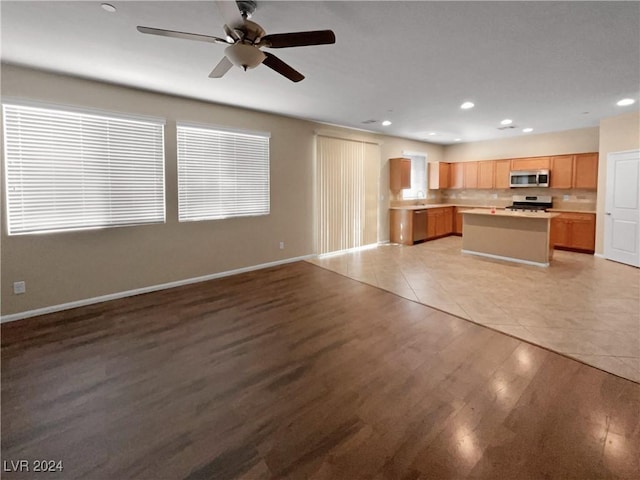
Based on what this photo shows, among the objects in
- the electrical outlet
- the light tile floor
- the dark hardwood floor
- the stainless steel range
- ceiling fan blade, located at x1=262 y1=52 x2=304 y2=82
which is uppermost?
ceiling fan blade, located at x1=262 y1=52 x2=304 y2=82

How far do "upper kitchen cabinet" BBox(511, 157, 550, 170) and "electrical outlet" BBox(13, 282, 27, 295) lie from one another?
936cm

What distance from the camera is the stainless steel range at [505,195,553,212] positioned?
7309 mm

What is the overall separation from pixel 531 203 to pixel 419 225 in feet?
8.85

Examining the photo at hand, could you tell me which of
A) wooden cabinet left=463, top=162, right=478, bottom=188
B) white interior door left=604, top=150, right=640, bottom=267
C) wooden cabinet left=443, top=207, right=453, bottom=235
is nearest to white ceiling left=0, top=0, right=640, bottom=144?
white interior door left=604, top=150, right=640, bottom=267

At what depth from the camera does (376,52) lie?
3018 millimetres

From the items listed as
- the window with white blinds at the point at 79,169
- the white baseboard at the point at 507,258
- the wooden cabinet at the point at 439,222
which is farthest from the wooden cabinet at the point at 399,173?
the window with white blinds at the point at 79,169

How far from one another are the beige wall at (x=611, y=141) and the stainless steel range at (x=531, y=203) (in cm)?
126

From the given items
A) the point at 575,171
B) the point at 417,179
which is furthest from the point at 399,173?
the point at 575,171

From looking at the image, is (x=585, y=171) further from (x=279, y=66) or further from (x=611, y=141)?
(x=279, y=66)

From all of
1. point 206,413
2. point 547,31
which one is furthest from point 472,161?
point 206,413

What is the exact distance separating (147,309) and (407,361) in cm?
304

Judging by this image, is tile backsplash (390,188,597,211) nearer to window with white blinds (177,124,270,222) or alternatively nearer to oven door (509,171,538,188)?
oven door (509,171,538,188)

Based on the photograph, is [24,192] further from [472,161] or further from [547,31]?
[472,161]

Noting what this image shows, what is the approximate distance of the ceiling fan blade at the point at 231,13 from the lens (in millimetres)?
1832
